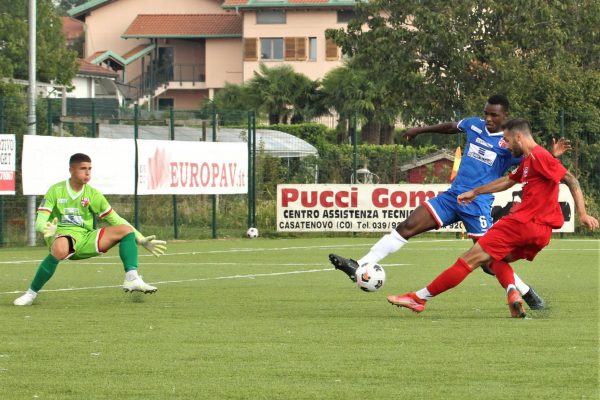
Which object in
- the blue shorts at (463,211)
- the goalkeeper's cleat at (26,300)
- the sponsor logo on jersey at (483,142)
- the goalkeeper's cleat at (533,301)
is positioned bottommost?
the goalkeeper's cleat at (26,300)

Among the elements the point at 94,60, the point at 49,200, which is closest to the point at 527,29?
the point at 49,200

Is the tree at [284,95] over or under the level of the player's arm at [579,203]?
over

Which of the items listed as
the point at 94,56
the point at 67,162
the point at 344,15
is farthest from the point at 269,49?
the point at 67,162

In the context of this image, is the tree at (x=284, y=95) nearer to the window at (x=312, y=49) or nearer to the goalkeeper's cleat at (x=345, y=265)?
the window at (x=312, y=49)

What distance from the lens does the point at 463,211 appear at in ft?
42.7

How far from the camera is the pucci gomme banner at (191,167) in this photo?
26.5m

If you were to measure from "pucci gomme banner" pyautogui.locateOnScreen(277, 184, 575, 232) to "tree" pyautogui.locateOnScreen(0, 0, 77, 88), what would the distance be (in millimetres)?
18381

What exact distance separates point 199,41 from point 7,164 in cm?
6471

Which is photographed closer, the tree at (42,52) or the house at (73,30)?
the tree at (42,52)

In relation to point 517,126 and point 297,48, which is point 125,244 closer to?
point 517,126

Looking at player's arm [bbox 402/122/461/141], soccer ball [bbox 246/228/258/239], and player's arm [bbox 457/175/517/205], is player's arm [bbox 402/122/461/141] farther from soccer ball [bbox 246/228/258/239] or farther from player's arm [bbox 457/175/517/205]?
soccer ball [bbox 246/228/258/239]

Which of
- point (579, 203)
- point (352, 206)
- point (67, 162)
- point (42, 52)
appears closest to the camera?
point (579, 203)

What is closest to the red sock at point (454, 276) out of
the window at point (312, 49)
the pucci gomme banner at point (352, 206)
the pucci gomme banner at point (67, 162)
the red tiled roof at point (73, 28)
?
the pucci gomme banner at point (67, 162)

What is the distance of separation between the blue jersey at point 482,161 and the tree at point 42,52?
33581mm
